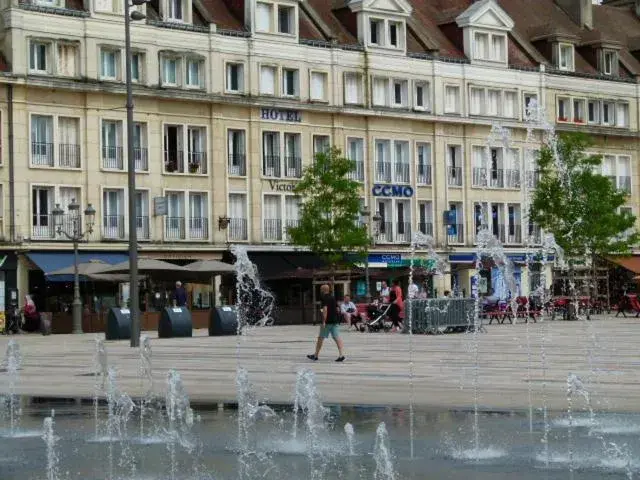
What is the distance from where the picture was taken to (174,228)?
6356 cm

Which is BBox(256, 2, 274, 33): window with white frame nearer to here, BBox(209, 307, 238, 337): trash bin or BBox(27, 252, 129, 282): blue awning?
BBox(27, 252, 129, 282): blue awning

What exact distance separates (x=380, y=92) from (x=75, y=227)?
1906cm

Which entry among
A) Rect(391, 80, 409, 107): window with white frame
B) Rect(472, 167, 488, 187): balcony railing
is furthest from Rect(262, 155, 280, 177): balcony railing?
Rect(472, 167, 488, 187): balcony railing

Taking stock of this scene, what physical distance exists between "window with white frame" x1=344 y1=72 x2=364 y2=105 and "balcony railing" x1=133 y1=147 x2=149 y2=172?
37.2ft

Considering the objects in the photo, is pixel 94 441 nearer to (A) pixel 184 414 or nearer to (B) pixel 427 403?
(A) pixel 184 414

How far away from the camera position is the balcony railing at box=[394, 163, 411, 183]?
72312 millimetres

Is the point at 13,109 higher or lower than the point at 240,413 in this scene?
higher

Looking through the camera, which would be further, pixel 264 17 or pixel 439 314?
pixel 264 17

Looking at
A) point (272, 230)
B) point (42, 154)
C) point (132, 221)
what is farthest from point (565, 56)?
point (132, 221)

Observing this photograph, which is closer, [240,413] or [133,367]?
[240,413]

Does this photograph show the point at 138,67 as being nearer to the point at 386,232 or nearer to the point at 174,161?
the point at 174,161

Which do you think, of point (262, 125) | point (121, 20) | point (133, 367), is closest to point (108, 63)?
point (121, 20)

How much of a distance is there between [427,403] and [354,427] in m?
2.97

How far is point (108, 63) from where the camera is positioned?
6150 centimetres
